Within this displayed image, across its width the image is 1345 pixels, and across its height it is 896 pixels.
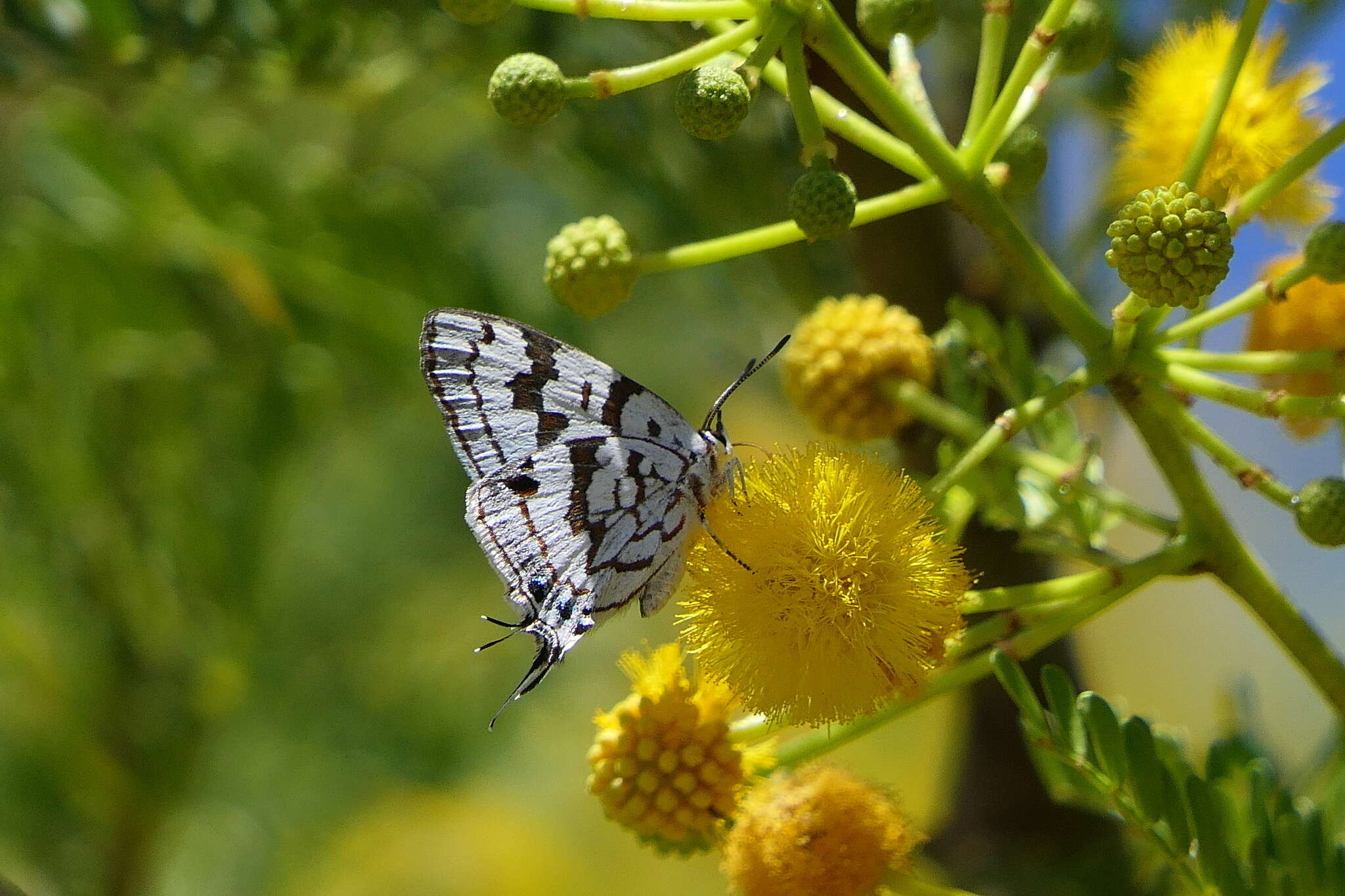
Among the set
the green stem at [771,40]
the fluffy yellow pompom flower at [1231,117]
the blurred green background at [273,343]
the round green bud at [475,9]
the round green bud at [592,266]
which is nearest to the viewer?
the green stem at [771,40]

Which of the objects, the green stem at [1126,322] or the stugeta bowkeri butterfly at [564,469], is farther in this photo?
the stugeta bowkeri butterfly at [564,469]

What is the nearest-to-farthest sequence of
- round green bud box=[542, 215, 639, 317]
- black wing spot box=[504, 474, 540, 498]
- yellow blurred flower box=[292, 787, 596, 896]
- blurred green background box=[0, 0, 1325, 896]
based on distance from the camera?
round green bud box=[542, 215, 639, 317] → black wing spot box=[504, 474, 540, 498] → blurred green background box=[0, 0, 1325, 896] → yellow blurred flower box=[292, 787, 596, 896]

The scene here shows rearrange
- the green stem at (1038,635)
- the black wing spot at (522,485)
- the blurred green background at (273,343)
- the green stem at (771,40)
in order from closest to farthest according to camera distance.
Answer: the green stem at (771,40) → the green stem at (1038,635) → the black wing spot at (522,485) → the blurred green background at (273,343)

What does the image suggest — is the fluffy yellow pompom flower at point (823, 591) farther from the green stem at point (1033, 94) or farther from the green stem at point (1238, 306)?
the green stem at point (1033, 94)

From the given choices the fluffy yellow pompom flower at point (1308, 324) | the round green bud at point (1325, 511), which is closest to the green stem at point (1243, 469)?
the round green bud at point (1325, 511)

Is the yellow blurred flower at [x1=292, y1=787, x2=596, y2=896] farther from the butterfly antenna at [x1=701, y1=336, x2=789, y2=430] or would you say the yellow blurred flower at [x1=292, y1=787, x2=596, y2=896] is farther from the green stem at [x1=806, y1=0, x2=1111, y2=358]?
the green stem at [x1=806, y1=0, x2=1111, y2=358]

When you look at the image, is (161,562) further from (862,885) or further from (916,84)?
(916,84)

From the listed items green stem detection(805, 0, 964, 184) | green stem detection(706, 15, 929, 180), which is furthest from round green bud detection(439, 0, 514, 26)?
green stem detection(805, 0, 964, 184)
